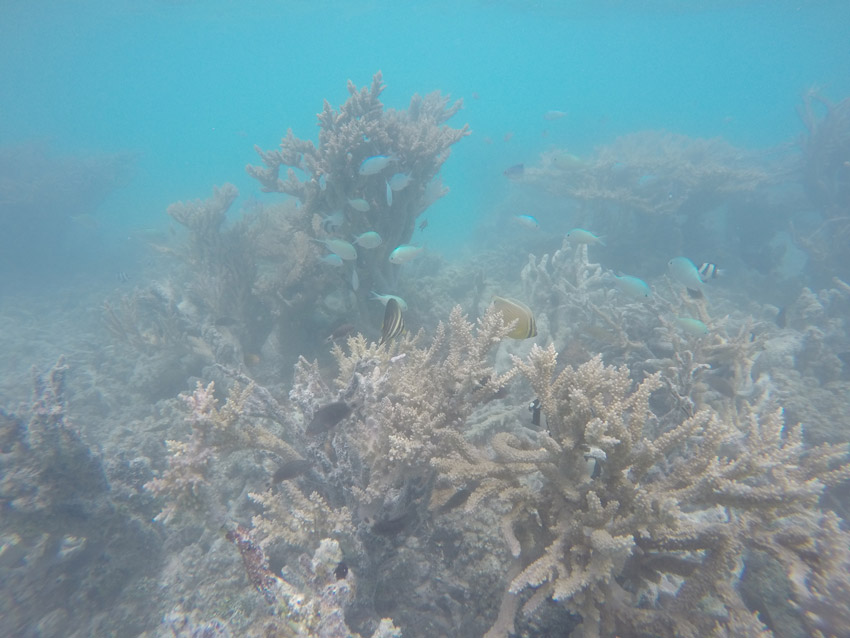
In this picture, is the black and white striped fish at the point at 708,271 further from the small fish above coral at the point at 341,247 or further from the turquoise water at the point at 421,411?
the small fish above coral at the point at 341,247

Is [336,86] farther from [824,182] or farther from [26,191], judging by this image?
[824,182]

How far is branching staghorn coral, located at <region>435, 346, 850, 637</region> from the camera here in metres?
1.79

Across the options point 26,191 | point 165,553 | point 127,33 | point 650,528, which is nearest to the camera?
point 650,528

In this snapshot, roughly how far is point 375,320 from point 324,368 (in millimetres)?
1262

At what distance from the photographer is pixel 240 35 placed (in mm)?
60469

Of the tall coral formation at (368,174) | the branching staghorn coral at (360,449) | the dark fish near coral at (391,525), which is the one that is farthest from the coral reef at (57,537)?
the tall coral formation at (368,174)

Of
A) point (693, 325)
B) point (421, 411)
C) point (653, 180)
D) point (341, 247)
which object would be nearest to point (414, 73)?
point (653, 180)

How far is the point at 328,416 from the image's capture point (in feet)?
8.95

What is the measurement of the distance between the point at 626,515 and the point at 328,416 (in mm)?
1934

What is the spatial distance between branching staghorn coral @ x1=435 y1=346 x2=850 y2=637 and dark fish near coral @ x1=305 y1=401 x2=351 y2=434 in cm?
84

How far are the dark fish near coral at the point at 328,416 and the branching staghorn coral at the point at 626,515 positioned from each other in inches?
32.9

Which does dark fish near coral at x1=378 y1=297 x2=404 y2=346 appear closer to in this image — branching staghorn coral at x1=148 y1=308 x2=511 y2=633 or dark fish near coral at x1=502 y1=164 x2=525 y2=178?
branching staghorn coral at x1=148 y1=308 x2=511 y2=633

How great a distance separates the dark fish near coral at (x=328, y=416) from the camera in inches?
106

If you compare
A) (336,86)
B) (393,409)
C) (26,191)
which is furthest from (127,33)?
(336,86)
